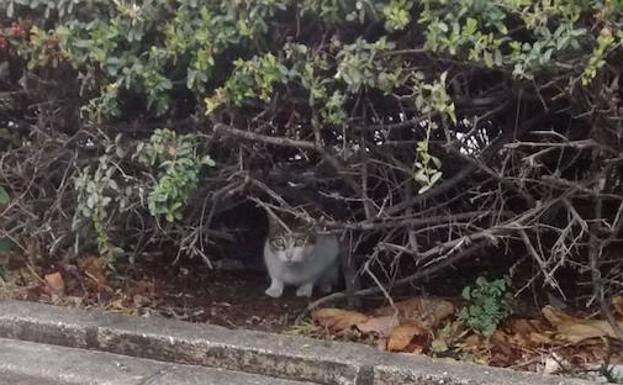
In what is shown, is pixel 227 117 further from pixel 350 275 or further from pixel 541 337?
pixel 541 337

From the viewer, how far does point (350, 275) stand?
3.49 metres

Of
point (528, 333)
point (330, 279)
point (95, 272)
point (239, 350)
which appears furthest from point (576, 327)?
point (95, 272)

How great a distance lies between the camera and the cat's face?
351 cm

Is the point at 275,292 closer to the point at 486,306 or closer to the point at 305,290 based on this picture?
the point at 305,290

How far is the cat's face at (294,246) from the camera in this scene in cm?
351

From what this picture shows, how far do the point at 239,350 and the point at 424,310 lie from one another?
0.72 metres

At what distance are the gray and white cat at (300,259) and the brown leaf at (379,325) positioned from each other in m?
0.38

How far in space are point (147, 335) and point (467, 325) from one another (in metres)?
1.16

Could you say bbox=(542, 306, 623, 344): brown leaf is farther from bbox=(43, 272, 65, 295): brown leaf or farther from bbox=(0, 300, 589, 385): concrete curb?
bbox=(43, 272, 65, 295): brown leaf

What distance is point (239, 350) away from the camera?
3.06m

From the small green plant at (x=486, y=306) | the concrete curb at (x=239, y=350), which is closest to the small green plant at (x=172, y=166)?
the concrete curb at (x=239, y=350)

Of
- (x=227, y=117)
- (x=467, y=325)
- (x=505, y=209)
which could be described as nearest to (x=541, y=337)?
Answer: (x=467, y=325)

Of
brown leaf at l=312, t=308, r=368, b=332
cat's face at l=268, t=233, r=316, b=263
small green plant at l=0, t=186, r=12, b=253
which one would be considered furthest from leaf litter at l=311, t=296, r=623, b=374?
small green plant at l=0, t=186, r=12, b=253

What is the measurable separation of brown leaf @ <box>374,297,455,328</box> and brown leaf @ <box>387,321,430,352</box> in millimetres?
43
